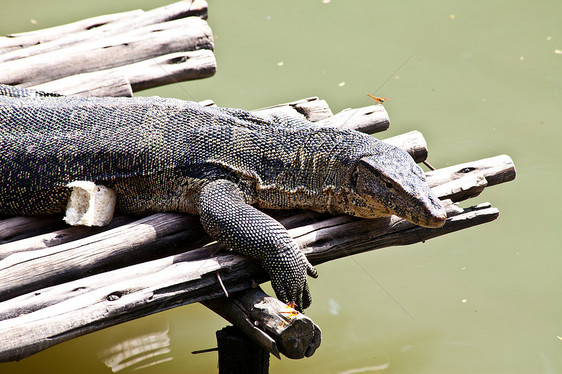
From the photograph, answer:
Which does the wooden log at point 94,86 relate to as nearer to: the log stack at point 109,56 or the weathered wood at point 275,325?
the log stack at point 109,56

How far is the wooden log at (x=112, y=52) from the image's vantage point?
4.96 meters

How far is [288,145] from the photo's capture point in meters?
3.94

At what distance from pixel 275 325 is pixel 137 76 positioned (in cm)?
267

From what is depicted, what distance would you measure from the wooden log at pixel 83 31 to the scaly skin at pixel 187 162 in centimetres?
150

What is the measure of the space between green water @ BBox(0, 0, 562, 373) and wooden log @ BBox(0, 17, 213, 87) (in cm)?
199

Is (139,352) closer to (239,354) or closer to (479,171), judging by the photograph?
(239,354)

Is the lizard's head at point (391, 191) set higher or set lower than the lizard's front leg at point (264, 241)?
higher

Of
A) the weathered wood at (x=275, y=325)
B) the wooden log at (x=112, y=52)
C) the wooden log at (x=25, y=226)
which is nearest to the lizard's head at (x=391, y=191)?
the weathered wood at (x=275, y=325)

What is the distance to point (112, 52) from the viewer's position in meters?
5.19

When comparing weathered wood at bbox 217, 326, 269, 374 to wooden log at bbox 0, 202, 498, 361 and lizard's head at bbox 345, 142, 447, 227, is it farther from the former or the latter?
lizard's head at bbox 345, 142, 447, 227

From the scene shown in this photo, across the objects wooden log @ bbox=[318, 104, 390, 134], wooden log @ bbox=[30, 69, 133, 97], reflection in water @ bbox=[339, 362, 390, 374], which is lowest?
reflection in water @ bbox=[339, 362, 390, 374]

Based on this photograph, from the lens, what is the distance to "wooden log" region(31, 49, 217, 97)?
4859mm

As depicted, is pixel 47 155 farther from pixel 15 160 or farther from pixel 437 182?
pixel 437 182

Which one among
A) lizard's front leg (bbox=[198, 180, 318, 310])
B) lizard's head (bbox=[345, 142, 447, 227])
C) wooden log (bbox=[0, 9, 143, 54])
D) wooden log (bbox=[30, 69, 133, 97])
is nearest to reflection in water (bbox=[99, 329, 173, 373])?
lizard's front leg (bbox=[198, 180, 318, 310])
